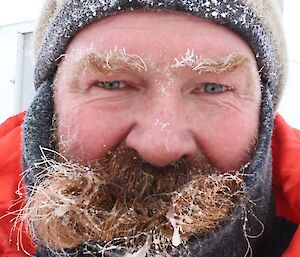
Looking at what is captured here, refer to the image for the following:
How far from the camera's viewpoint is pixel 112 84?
112 centimetres

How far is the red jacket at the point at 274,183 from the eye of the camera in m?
1.25

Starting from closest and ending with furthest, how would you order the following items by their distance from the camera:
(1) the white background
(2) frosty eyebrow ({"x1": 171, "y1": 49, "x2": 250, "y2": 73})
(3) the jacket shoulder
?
(2) frosty eyebrow ({"x1": 171, "y1": 49, "x2": 250, "y2": 73})
(3) the jacket shoulder
(1) the white background

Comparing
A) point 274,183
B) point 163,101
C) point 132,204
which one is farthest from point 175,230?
point 274,183

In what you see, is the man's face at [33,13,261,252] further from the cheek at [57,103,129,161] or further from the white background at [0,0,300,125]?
the white background at [0,0,300,125]

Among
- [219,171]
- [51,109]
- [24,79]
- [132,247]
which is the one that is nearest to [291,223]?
[219,171]

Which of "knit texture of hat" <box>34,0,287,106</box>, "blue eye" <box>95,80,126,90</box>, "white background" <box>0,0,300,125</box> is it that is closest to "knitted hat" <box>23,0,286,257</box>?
"knit texture of hat" <box>34,0,287,106</box>

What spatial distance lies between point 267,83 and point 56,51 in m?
0.46

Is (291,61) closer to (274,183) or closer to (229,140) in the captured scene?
(274,183)

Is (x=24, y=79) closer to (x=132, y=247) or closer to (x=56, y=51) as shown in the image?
(x=56, y=51)

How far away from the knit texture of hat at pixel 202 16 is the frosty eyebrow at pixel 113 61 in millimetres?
77

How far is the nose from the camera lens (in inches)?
38.2

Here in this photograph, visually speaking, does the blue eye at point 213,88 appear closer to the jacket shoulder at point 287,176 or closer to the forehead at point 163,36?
the forehead at point 163,36

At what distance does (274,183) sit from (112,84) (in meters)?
0.46

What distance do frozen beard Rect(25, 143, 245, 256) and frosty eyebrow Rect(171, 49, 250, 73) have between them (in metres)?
0.17
